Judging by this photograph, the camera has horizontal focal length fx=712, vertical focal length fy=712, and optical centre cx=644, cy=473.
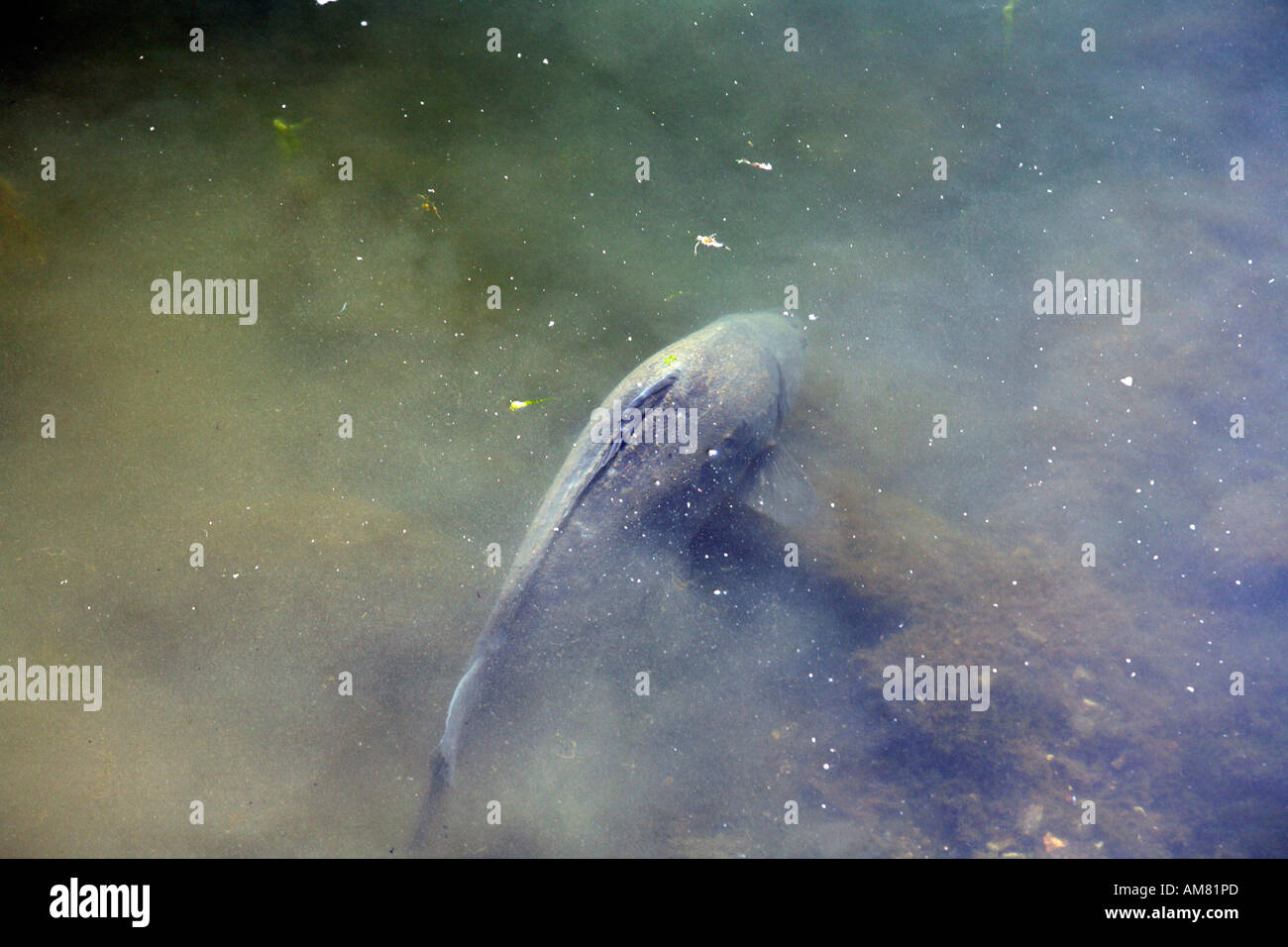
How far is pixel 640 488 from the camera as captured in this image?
12.2 feet

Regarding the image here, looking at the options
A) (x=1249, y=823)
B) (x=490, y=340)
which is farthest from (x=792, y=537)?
(x=1249, y=823)

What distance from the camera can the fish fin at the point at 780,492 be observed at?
13.5 ft

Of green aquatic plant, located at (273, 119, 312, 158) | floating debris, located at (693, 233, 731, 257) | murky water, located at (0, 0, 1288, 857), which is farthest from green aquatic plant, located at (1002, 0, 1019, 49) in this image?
green aquatic plant, located at (273, 119, 312, 158)

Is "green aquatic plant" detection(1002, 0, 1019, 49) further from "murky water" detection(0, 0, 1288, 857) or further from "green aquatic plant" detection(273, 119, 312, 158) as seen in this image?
"green aquatic plant" detection(273, 119, 312, 158)

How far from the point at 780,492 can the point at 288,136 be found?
164 inches

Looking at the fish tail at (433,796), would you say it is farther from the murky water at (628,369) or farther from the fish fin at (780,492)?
the fish fin at (780,492)

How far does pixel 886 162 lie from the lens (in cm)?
510

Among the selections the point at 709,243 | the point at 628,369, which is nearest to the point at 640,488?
the point at 628,369

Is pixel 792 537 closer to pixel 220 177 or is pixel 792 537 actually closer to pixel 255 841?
pixel 255 841

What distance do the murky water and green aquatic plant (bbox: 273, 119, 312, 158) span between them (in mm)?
28

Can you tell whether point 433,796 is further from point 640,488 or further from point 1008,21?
point 1008,21

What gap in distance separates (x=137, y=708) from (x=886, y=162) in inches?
225

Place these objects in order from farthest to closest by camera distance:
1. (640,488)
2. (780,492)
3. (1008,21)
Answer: (1008,21) < (780,492) < (640,488)

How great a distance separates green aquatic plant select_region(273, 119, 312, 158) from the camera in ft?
16.1
